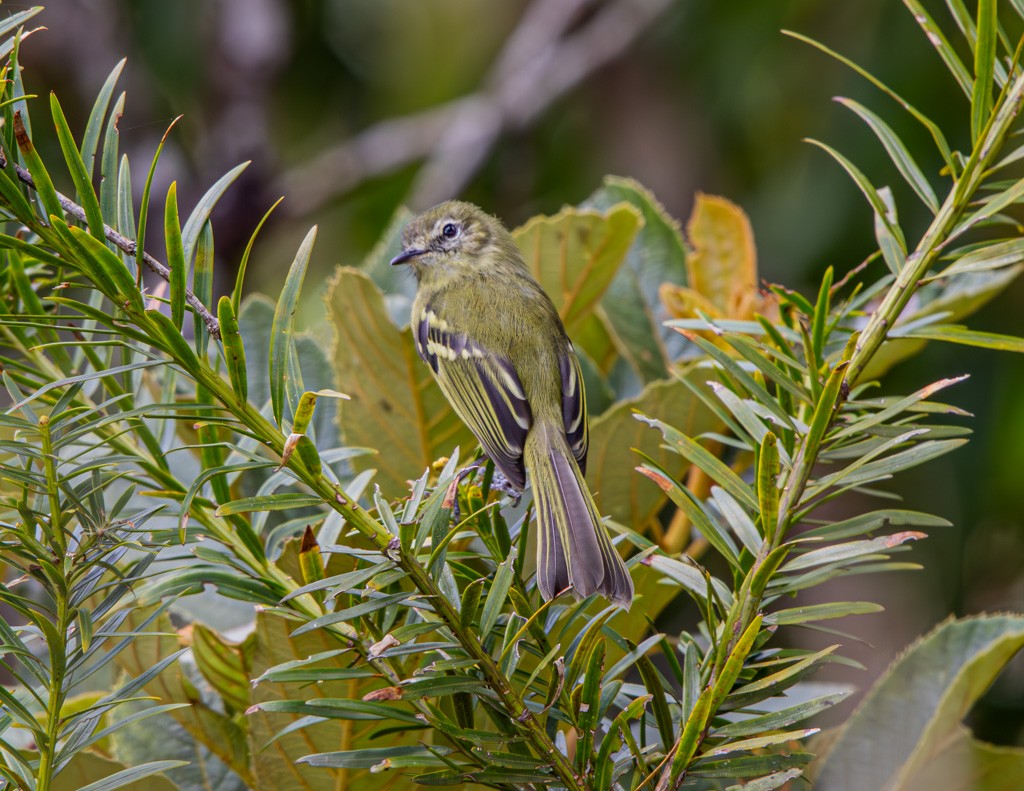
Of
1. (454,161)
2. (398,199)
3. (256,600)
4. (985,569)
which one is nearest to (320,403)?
(256,600)

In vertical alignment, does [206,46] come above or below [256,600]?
above

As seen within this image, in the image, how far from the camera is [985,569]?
279 centimetres

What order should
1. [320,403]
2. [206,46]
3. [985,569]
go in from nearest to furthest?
[320,403], [985,569], [206,46]

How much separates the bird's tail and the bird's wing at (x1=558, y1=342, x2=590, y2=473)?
0.21ft

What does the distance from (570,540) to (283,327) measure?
1.32 ft

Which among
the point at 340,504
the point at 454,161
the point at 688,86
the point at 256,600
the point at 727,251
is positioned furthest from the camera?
the point at 688,86

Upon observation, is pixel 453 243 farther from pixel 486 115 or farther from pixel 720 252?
pixel 486 115

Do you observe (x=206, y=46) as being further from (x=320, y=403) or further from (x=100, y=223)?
(x=100, y=223)

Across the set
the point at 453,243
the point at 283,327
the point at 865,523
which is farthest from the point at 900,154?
the point at 453,243

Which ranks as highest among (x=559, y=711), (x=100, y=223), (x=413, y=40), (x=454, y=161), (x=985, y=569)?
(x=413, y=40)

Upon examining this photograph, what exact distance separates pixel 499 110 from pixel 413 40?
0.93 meters

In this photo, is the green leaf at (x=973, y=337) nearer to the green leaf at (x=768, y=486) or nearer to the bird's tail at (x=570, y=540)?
the green leaf at (x=768, y=486)

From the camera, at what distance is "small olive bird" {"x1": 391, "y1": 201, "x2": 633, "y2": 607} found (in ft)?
3.27

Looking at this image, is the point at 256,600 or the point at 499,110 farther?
the point at 499,110
